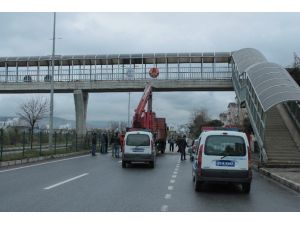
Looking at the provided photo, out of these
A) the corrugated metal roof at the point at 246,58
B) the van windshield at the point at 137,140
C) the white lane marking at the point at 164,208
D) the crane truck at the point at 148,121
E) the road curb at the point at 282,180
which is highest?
the corrugated metal roof at the point at 246,58

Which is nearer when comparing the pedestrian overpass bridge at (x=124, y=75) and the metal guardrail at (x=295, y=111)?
the metal guardrail at (x=295, y=111)

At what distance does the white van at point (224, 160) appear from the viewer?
46.4 feet

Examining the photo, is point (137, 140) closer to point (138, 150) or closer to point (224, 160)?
point (138, 150)

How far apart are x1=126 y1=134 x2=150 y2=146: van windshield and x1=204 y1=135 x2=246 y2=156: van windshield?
10.3m

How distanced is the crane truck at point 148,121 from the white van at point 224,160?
16636 mm

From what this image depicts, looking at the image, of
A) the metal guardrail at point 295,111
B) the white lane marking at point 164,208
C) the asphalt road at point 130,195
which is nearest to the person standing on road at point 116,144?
the metal guardrail at point 295,111

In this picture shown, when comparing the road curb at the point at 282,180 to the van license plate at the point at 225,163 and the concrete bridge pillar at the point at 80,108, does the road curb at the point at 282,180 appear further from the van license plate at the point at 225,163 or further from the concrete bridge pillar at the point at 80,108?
the concrete bridge pillar at the point at 80,108

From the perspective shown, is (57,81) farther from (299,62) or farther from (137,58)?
(299,62)

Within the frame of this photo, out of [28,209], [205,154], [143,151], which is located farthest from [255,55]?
[28,209]

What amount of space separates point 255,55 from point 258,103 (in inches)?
Answer: 645

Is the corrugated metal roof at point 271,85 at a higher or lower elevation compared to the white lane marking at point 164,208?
higher

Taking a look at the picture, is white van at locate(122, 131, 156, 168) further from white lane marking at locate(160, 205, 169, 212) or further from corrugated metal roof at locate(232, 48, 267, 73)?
corrugated metal roof at locate(232, 48, 267, 73)

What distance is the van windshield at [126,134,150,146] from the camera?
80.7 ft

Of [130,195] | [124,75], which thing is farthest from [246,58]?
[130,195]
